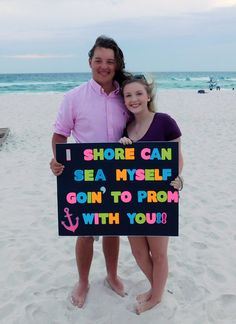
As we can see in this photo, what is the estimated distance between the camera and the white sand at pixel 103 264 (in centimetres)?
301

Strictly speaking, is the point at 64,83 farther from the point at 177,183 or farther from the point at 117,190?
the point at 177,183

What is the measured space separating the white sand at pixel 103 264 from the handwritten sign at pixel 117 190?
68cm

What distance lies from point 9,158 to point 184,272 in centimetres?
535

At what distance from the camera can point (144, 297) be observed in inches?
121

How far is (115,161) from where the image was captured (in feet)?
8.72

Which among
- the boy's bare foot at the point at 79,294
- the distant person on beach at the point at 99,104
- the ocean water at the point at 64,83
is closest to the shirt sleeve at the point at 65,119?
the distant person on beach at the point at 99,104

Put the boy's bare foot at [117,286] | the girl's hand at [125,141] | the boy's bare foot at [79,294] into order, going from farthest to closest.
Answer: the boy's bare foot at [117,286]
the boy's bare foot at [79,294]
the girl's hand at [125,141]

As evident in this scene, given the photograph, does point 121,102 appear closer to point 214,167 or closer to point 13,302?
point 13,302

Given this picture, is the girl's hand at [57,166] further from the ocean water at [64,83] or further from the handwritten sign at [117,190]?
the ocean water at [64,83]

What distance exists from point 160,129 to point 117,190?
19.1 inches

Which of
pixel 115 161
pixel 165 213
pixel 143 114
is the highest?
pixel 143 114

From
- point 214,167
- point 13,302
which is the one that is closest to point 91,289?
point 13,302

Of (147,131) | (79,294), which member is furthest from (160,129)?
(79,294)

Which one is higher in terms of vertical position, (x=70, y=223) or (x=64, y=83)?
(x=70, y=223)
